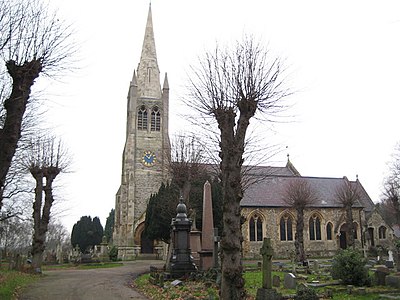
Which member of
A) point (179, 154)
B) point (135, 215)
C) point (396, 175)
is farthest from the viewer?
point (135, 215)

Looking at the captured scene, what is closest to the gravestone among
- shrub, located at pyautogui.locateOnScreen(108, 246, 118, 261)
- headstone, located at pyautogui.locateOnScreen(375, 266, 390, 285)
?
headstone, located at pyautogui.locateOnScreen(375, 266, 390, 285)

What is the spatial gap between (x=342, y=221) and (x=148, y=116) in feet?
76.4

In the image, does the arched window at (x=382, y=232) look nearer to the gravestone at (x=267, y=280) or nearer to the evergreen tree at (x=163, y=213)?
the evergreen tree at (x=163, y=213)

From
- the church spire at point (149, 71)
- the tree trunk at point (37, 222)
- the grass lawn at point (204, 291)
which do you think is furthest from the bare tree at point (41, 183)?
the church spire at point (149, 71)

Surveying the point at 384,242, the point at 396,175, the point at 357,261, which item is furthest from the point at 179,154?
the point at 384,242

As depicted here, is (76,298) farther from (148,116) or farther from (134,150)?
(148,116)

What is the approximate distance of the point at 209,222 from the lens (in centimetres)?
1780

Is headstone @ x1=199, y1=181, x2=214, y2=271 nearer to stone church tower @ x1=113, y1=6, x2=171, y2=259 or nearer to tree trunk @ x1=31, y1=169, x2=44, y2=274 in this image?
tree trunk @ x1=31, y1=169, x2=44, y2=274

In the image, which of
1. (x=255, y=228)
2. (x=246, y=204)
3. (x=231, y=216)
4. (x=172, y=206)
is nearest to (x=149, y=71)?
(x=246, y=204)

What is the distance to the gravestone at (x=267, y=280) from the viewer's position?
9.95 m

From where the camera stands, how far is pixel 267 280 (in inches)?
407

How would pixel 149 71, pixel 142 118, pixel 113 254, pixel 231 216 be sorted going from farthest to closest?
pixel 149 71, pixel 142 118, pixel 113 254, pixel 231 216

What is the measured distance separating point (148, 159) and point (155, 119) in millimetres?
4949

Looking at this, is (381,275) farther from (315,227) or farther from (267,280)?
(315,227)
